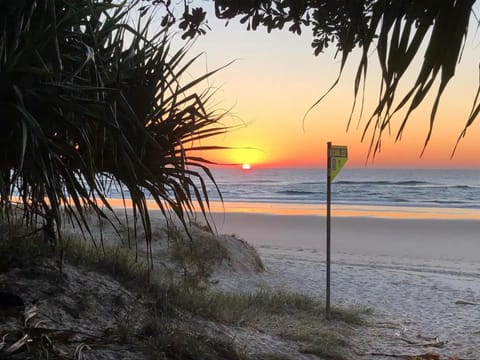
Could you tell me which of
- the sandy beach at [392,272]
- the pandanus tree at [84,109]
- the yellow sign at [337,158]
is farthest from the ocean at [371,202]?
the pandanus tree at [84,109]

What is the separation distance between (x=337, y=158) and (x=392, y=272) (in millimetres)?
4748

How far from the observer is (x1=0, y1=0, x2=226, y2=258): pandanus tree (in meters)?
2.48

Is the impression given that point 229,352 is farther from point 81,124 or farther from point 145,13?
point 145,13

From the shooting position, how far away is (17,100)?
238 centimetres

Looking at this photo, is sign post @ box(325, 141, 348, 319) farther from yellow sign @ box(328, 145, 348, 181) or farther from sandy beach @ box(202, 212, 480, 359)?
sandy beach @ box(202, 212, 480, 359)

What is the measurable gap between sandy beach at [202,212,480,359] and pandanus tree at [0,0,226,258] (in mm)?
2699

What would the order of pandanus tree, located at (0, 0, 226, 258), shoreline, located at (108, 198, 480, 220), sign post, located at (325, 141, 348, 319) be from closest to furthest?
1. pandanus tree, located at (0, 0, 226, 258)
2. sign post, located at (325, 141, 348, 319)
3. shoreline, located at (108, 198, 480, 220)

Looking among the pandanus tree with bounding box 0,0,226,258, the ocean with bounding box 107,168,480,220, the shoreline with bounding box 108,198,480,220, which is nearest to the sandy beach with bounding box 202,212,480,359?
the shoreline with bounding box 108,198,480,220

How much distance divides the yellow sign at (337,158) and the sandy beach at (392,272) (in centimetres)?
177

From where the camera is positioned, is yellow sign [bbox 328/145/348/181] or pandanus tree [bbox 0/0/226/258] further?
yellow sign [bbox 328/145/348/181]

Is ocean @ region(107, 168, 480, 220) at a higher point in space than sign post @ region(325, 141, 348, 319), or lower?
lower

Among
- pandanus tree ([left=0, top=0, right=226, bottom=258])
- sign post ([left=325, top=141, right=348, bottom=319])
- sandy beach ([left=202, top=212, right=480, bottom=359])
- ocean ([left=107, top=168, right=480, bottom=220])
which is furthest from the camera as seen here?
ocean ([left=107, top=168, right=480, bottom=220])

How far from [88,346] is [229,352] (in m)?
1.01

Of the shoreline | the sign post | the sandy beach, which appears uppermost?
the sign post
